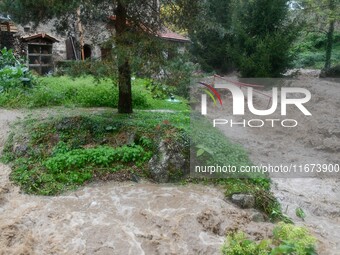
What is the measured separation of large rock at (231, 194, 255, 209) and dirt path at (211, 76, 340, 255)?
0.70 meters

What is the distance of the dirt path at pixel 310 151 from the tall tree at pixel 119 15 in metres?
4.13

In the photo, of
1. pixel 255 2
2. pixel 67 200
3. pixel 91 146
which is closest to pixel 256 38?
pixel 255 2

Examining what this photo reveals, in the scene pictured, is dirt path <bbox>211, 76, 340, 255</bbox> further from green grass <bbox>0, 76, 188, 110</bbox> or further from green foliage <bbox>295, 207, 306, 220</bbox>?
green grass <bbox>0, 76, 188, 110</bbox>

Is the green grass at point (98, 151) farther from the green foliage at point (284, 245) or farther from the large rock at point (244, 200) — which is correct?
the green foliage at point (284, 245)

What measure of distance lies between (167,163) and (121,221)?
1.96m

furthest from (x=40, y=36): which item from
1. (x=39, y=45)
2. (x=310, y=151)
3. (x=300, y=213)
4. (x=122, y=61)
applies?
(x=300, y=213)

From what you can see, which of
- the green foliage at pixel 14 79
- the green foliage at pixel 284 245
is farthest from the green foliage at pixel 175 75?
the green foliage at pixel 14 79

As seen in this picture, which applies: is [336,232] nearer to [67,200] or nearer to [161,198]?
[161,198]

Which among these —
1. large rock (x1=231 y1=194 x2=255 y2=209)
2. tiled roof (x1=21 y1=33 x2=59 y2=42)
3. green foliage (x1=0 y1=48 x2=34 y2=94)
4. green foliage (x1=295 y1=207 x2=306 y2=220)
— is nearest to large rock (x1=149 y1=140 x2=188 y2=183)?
large rock (x1=231 y1=194 x2=255 y2=209)

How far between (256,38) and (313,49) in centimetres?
1296

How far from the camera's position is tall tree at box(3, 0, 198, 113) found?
24.2ft

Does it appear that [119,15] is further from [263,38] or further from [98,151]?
[263,38]

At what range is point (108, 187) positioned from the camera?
7.12 meters

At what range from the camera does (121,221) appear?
5.90m
